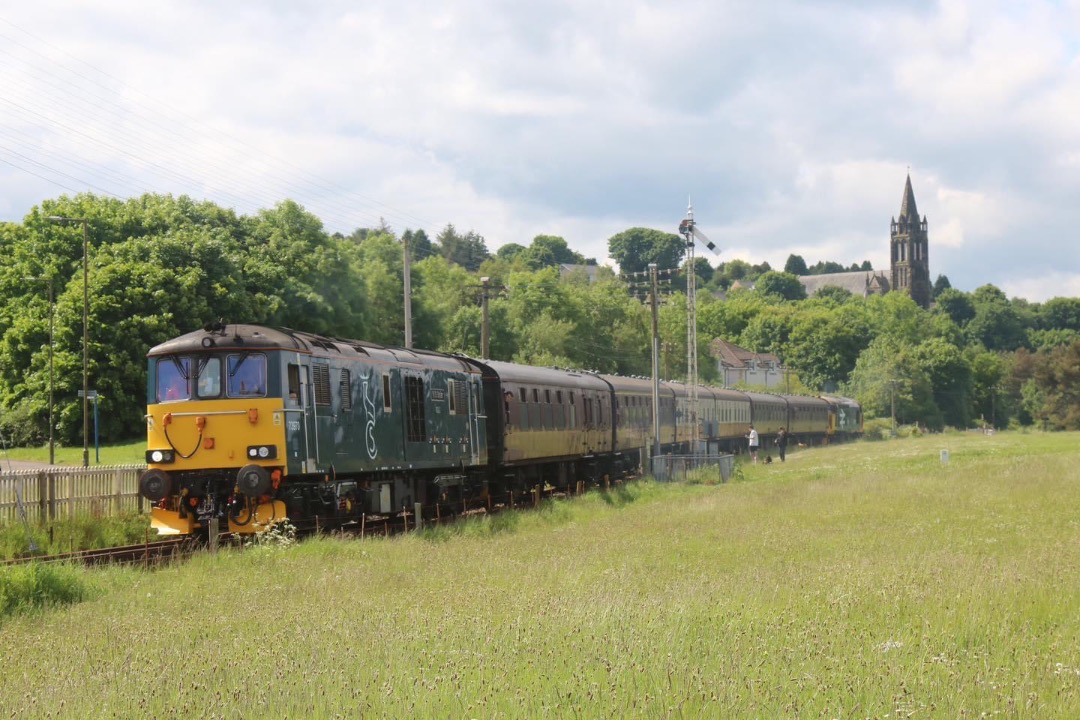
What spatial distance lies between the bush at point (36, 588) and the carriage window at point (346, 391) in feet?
22.8

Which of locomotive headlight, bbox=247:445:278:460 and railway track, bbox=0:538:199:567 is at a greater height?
locomotive headlight, bbox=247:445:278:460

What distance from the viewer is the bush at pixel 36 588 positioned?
1379 centimetres

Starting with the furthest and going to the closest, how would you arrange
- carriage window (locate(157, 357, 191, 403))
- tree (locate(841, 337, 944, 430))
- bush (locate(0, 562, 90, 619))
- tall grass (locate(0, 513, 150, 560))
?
tree (locate(841, 337, 944, 430)), tall grass (locate(0, 513, 150, 560)), carriage window (locate(157, 357, 191, 403)), bush (locate(0, 562, 90, 619))

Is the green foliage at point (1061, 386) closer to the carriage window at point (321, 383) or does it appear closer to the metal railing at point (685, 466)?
the metal railing at point (685, 466)

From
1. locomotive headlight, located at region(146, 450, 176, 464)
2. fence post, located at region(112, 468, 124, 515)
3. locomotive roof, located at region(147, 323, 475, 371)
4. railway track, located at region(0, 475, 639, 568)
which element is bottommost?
railway track, located at region(0, 475, 639, 568)

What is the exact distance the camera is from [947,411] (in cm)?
13525

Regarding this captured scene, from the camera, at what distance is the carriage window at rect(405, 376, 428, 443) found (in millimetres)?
24375

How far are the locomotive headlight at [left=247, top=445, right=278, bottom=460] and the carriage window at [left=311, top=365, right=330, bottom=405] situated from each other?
57.2 inches

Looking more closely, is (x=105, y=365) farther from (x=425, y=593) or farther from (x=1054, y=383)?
(x=1054, y=383)

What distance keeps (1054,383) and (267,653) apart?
110 m

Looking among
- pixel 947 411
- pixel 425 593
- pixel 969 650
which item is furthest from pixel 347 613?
pixel 947 411

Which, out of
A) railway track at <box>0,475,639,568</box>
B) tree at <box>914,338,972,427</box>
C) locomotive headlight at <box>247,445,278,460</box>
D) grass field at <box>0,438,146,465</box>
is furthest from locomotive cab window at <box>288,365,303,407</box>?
tree at <box>914,338,972,427</box>

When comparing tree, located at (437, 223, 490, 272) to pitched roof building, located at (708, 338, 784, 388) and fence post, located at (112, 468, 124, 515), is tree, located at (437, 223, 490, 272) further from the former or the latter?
fence post, located at (112, 468, 124, 515)

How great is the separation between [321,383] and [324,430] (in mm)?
830
